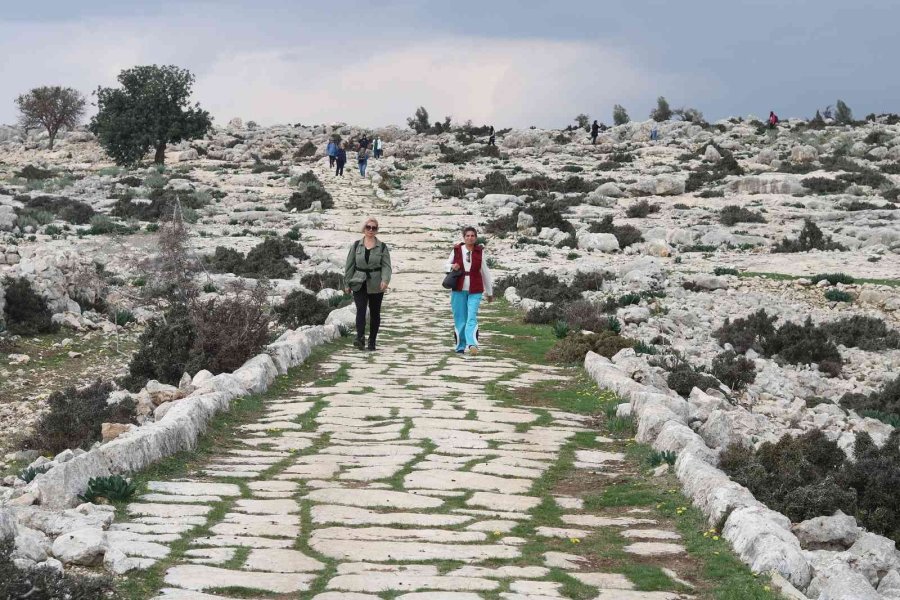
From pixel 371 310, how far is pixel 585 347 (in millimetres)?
3082

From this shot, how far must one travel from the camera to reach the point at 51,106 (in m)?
80.7

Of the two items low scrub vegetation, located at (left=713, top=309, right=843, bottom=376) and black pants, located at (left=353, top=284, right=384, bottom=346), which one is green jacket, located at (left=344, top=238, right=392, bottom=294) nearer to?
black pants, located at (left=353, top=284, right=384, bottom=346)

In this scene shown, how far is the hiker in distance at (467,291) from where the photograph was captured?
14648mm

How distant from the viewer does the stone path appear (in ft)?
18.3

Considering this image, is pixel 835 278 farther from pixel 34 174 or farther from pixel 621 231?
pixel 34 174

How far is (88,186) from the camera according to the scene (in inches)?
1684

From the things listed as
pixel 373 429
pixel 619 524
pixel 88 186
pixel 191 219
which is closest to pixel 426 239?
pixel 191 219

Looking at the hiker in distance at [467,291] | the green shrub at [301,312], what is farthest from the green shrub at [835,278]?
the green shrub at [301,312]

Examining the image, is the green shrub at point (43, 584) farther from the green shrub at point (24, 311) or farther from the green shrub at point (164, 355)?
the green shrub at point (24, 311)

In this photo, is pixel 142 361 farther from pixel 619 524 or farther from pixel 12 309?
pixel 619 524

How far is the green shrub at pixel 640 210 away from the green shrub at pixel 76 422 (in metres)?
27.0

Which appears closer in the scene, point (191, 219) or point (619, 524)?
point (619, 524)

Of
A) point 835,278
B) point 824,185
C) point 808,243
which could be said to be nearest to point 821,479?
point 835,278

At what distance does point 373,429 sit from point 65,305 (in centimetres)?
1058
